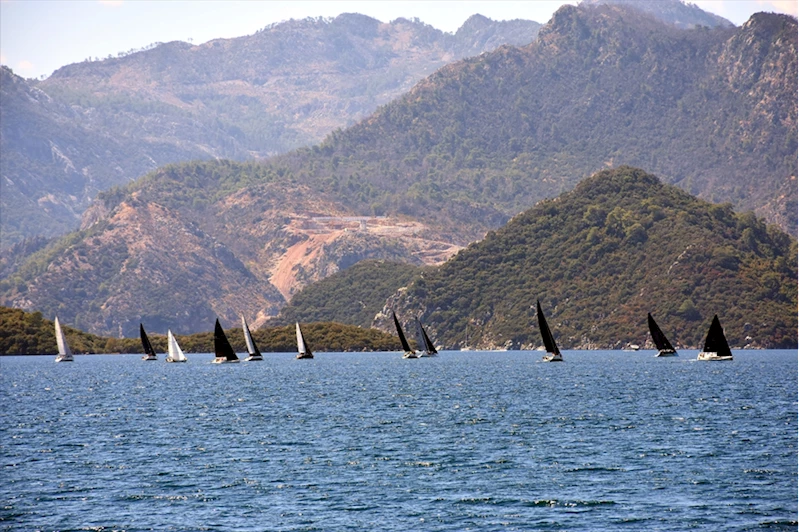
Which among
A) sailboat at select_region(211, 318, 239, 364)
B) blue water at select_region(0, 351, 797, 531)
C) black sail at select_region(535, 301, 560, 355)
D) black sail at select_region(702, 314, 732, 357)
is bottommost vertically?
blue water at select_region(0, 351, 797, 531)

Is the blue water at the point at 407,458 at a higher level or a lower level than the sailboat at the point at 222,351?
lower

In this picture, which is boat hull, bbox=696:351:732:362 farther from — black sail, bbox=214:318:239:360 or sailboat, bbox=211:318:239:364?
black sail, bbox=214:318:239:360

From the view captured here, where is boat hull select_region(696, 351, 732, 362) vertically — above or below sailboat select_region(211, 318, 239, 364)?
below

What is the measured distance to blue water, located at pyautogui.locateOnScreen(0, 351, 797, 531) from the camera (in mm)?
53219

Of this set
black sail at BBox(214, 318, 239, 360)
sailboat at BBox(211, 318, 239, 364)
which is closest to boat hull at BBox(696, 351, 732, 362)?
sailboat at BBox(211, 318, 239, 364)

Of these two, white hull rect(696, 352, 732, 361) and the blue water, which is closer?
the blue water

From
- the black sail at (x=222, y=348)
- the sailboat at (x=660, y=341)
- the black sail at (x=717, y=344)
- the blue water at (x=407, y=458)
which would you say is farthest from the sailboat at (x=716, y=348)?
the black sail at (x=222, y=348)

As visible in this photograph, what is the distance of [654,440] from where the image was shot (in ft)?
247

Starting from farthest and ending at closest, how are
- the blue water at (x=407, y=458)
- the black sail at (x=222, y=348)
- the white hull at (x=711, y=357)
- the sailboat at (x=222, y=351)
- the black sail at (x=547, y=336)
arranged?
the sailboat at (x=222, y=351), the black sail at (x=222, y=348), the white hull at (x=711, y=357), the black sail at (x=547, y=336), the blue water at (x=407, y=458)

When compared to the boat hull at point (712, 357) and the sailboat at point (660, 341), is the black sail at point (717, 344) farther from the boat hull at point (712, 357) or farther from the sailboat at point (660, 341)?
the sailboat at point (660, 341)

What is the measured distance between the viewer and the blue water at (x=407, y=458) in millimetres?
53219

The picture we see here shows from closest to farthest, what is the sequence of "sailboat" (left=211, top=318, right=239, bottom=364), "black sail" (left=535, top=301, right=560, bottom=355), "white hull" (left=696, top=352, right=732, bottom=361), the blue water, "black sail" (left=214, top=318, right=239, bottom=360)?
the blue water, "black sail" (left=535, top=301, right=560, bottom=355), "white hull" (left=696, top=352, right=732, bottom=361), "black sail" (left=214, top=318, right=239, bottom=360), "sailboat" (left=211, top=318, right=239, bottom=364)

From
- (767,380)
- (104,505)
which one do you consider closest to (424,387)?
(767,380)

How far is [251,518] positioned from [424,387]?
2939 inches
